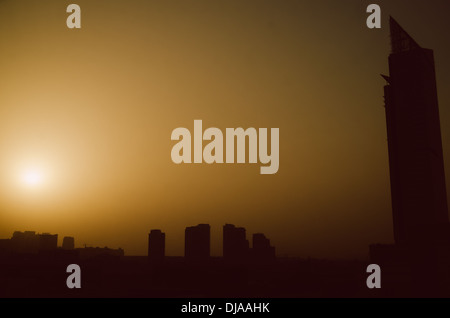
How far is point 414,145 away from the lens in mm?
137750

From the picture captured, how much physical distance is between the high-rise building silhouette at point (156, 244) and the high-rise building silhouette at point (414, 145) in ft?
264

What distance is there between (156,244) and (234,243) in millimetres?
30721

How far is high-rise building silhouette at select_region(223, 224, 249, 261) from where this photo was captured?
140000 millimetres

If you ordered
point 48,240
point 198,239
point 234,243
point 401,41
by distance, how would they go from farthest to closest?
point 48,240
point 401,41
point 198,239
point 234,243

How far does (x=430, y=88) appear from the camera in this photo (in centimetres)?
14912

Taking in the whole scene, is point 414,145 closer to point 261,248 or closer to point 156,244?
point 261,248

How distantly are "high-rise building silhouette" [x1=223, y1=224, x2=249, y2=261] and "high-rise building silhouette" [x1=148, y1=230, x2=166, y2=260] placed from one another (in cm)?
2479

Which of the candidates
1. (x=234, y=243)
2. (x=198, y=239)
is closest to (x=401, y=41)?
(x=234, y=243)

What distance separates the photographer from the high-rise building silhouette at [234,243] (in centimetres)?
14000

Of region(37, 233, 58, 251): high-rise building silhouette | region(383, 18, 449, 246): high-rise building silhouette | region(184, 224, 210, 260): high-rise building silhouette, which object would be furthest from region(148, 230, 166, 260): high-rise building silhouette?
region(383, 18, 449, 246): high-rise building silhouette

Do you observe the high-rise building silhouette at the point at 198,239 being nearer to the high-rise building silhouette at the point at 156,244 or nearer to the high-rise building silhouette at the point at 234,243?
the high-rise building silhouette at the point at 234,243

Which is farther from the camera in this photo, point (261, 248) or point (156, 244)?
point (156, 244)
